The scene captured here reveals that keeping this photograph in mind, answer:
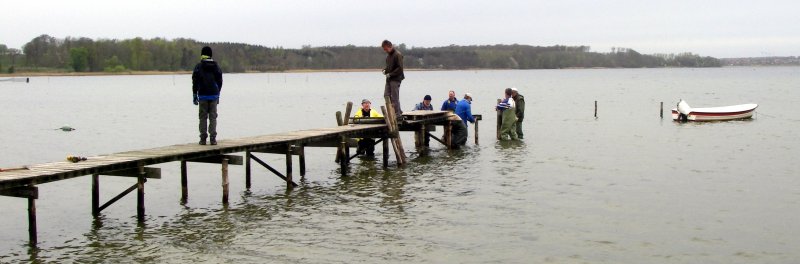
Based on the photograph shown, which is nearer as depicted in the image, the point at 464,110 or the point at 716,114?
the point at 464,110

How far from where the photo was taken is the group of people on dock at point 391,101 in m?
16.4

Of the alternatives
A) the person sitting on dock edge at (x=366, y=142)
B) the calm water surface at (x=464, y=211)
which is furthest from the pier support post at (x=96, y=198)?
the person sitting on dock edge at (x=366, y=142)

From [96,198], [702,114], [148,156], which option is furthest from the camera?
[702,114]

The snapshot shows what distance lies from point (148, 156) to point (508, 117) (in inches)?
647

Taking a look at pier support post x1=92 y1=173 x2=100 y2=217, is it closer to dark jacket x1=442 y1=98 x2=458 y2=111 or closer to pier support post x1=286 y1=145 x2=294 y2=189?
pier support post x1=286 y1=145 x2=294 y2=189

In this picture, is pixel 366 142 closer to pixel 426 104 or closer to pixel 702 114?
pixel 426 104

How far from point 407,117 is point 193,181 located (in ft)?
19.8

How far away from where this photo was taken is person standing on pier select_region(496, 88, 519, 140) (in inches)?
1135

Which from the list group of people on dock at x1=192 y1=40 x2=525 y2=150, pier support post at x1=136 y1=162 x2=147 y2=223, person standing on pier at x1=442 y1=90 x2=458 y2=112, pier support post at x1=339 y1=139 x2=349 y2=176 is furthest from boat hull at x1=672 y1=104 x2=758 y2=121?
pier support post at x1=136 y1=162 x2=147 y2=223

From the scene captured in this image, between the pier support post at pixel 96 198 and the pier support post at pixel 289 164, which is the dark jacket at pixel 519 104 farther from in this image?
the pier support post at pixel 96 198

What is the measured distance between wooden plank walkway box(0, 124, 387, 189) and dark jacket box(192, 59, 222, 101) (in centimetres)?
99

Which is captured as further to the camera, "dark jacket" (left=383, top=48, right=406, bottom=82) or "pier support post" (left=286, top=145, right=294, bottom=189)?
"dark jacket" (left=383, top=48, right=406, bottom=82)

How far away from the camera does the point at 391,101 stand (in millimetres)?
22453

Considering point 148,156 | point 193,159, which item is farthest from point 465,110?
point 148,156
